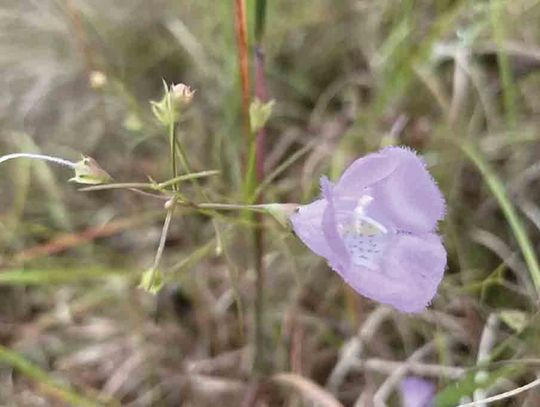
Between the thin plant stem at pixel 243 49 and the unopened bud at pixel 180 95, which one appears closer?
the unopened bud at pixel 180 95

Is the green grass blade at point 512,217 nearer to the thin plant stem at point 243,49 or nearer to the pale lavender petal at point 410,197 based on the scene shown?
the pale lavender petal at point 410,197

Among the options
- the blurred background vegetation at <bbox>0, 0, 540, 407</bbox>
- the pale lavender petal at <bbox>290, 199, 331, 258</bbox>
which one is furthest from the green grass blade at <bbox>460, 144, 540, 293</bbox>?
the pale lavender petal at <bbox>290, 199, 331, 258</bbox>

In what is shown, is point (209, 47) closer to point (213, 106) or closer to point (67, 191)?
point (213, 106)

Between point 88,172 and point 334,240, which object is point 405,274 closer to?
point 334,240

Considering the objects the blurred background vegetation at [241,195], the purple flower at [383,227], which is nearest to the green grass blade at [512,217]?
the blurred background vegetation at [241,195]

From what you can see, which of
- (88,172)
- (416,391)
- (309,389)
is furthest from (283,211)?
(416,391)

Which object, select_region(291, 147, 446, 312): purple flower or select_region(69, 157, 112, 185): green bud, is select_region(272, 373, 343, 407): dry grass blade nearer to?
select_region(291, 147, 446, 312): purple flower
